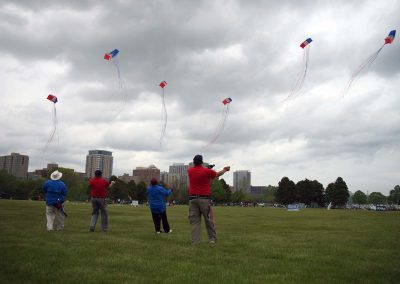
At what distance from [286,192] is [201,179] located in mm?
133927

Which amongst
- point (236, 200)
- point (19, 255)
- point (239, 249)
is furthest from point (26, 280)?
point (236, 200)

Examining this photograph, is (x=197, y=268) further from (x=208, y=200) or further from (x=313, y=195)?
(x=313, y=195)

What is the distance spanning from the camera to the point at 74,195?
13125 centimetres

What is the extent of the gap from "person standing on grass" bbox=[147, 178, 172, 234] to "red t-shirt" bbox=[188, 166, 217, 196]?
11.7ft

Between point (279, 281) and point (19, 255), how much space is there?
5320 mm

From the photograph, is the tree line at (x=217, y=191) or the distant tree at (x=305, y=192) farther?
the distant tree at (x=305, y=192)

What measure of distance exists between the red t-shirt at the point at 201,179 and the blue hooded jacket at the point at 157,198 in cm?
366

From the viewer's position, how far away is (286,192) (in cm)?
14088

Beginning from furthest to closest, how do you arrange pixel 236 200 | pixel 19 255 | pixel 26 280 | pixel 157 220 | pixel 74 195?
1. pixel 236 200
2. pixel 74 195
3. pixel 157 220
4. pixel 19 255
5. pixel 26 280

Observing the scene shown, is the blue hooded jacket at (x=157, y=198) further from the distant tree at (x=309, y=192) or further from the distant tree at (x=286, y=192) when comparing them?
the distant tree at (x=309, y=192)

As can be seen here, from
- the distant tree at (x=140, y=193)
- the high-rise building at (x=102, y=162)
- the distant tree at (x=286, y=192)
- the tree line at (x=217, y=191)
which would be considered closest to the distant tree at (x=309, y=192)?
the tree line at (x=217, y=191)

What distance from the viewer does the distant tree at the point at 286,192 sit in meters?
141

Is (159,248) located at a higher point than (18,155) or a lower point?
lower

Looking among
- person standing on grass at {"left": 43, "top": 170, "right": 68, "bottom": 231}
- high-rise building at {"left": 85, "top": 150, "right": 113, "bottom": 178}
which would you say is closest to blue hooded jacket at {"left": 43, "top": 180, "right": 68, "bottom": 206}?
person standing on grass at {"left": 43, "top": 170, "right": 68, "bottom": 231}
